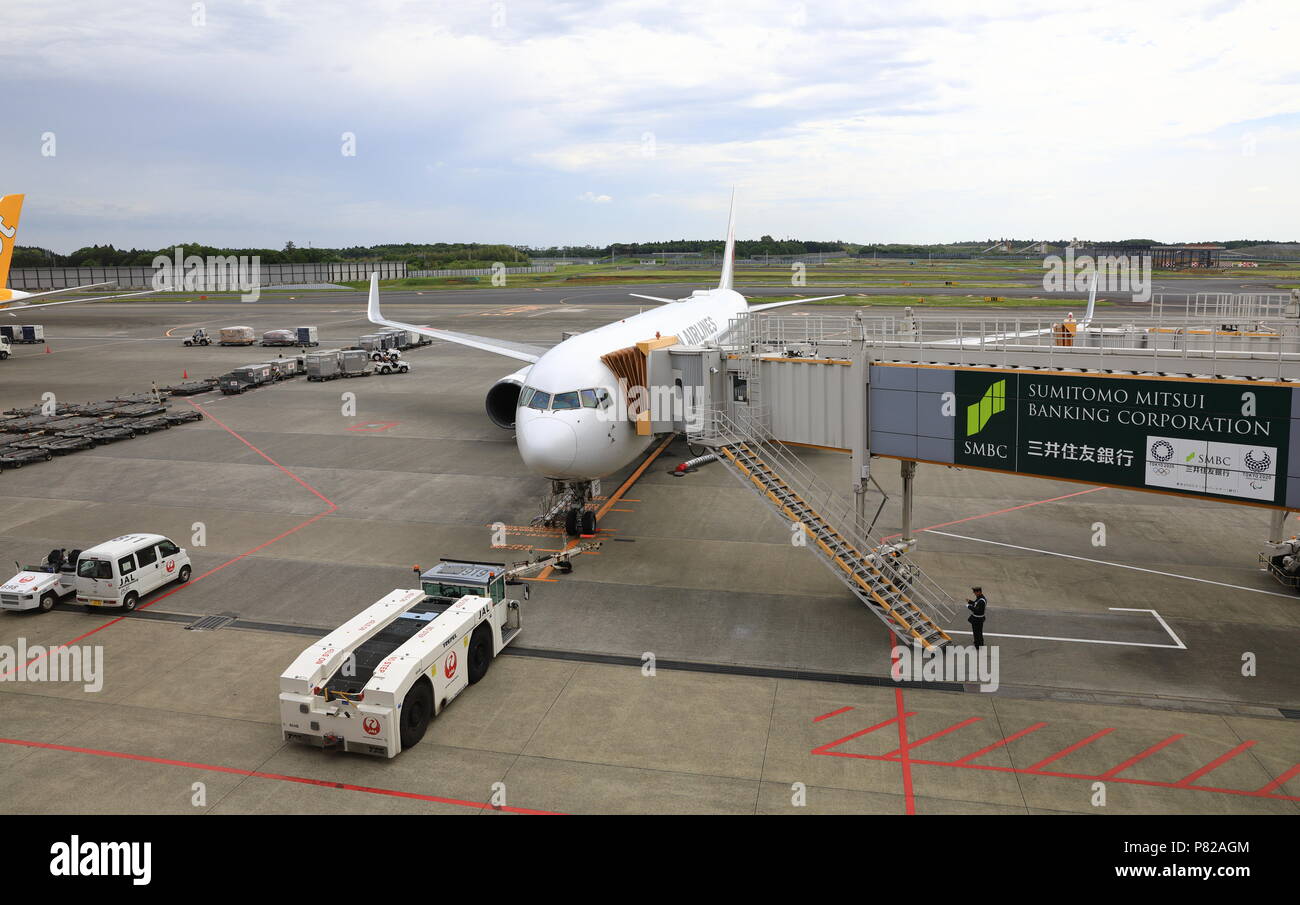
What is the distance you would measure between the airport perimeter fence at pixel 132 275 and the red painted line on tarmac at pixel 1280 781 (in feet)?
529

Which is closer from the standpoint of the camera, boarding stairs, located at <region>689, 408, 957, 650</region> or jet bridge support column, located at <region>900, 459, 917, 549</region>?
boarding stairs, located at <region>689, 408, 957, 650</region>

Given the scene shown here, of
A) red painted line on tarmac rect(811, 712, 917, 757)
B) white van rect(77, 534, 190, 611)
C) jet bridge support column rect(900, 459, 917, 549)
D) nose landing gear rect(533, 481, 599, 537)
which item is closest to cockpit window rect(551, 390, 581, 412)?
nose landing gear rect(533, 481, 599, 537)

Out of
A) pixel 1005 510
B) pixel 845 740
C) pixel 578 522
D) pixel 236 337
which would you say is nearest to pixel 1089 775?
pixel 845 740

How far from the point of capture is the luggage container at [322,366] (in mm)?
61688

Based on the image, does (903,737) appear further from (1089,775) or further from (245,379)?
(245,379)

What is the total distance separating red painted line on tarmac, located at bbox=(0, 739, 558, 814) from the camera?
14.9 metres

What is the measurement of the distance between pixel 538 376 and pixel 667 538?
695 cm

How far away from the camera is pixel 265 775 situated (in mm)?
15875

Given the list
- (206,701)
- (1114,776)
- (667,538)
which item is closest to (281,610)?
(206,701)

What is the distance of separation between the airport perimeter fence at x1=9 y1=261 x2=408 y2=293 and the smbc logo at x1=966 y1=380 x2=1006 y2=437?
153990 millimetres

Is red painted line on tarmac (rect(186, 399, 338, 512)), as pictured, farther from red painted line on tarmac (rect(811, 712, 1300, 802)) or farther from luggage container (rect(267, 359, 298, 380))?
red painted line on tarmac (rect(811, 712, 1300, 802))

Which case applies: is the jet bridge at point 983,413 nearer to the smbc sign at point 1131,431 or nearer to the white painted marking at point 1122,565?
the smbc sign at point 1131,431

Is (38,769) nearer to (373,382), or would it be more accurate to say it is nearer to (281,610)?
(281,610)

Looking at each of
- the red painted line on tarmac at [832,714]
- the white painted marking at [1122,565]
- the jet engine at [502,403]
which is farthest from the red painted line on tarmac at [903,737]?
the jet engine at [502,403]
